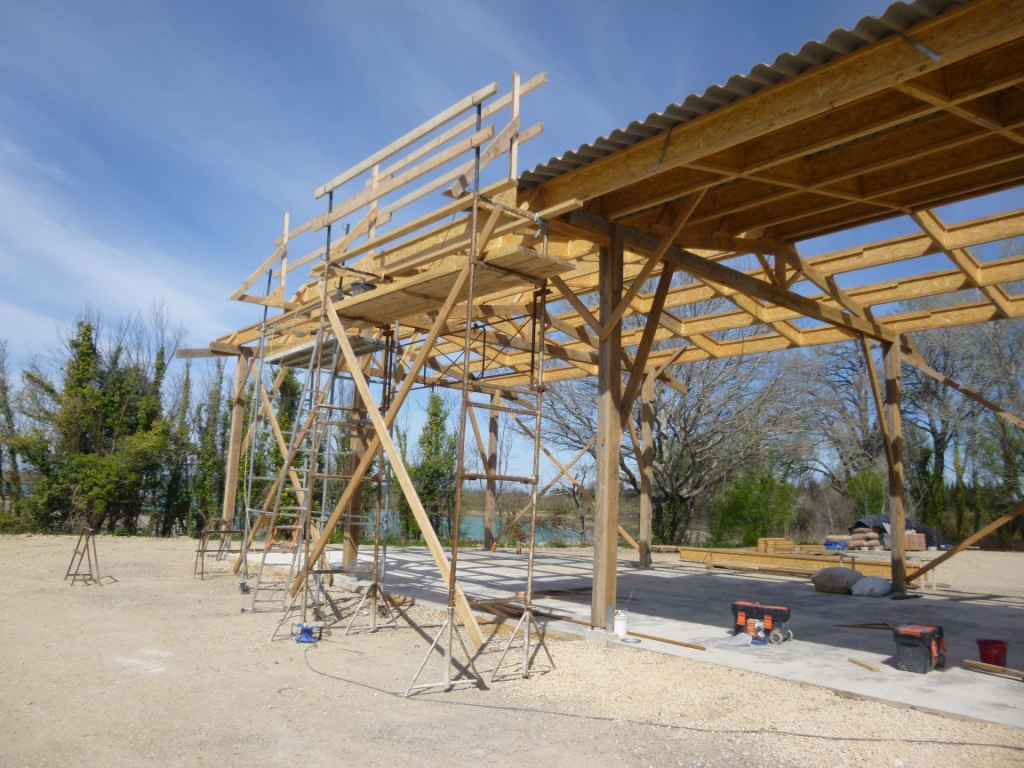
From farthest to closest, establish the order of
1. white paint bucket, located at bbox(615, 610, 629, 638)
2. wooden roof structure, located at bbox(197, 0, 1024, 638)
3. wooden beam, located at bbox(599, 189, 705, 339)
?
1. wooden beam, located at bbox(599, 189, 705, 339)
2. white paint bucket, located at bbox(615, 610, 629, 638)
3. wooden roof structure, located at bbox(197, 0, 1024, 638)

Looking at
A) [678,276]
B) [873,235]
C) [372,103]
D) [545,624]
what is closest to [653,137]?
[545,624]

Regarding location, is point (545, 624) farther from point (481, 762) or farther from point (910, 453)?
point (910, 453)

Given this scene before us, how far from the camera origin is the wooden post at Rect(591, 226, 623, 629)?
721 cm

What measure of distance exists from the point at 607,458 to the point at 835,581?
234 inches

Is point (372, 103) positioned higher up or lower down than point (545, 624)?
higher up

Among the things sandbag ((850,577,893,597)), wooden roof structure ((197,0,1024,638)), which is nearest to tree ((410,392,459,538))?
wooden roof structure ((197,0,1024,638))

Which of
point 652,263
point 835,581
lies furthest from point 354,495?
point 835,581

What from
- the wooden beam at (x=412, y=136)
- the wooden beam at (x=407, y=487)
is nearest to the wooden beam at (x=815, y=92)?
the wooden beam at (x=412, y=136)

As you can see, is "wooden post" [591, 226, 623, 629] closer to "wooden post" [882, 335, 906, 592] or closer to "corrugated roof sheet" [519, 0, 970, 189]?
"corrugated roof sheet" [519, 0, 970, 189]

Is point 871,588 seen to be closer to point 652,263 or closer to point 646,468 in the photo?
point 646,468

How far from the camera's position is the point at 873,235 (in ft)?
74.7

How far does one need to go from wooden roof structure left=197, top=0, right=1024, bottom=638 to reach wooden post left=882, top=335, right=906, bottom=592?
18 centimetres

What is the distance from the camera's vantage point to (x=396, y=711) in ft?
16.1

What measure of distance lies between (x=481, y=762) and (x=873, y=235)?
2313 centimetres
